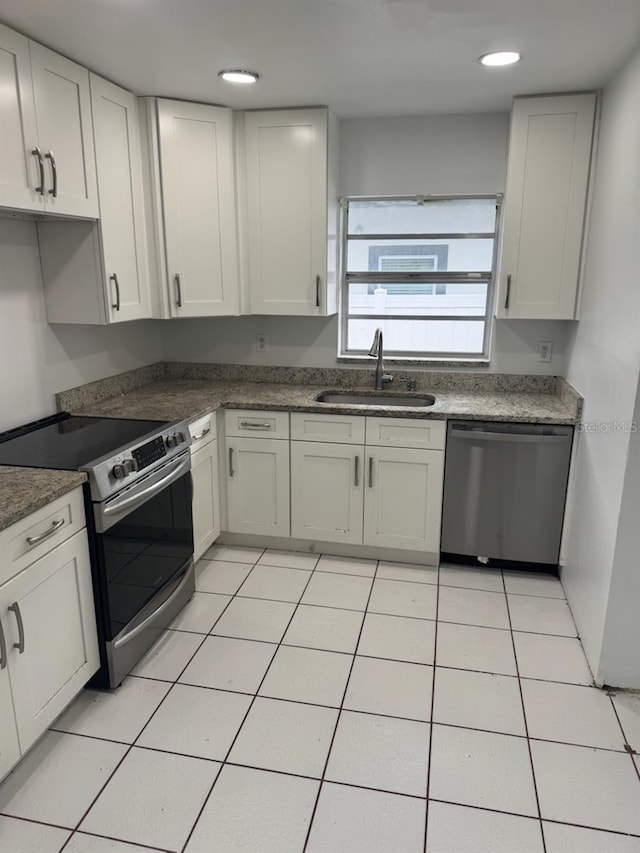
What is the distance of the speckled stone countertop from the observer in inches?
64.3

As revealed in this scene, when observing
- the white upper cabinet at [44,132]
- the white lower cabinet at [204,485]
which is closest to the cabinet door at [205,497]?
Answer: the white lower cabinet at [204,485]

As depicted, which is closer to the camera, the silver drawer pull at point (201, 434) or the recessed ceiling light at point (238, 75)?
the recessed ceiling light at point (238, 75)

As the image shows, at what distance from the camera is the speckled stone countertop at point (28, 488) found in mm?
1633

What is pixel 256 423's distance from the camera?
309 cm

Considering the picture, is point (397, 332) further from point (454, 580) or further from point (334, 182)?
point (454, 580)

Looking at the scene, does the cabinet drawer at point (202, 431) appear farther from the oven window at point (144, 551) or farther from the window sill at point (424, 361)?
the window sill at point (424, 361)

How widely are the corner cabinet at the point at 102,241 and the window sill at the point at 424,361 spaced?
134 centimetres

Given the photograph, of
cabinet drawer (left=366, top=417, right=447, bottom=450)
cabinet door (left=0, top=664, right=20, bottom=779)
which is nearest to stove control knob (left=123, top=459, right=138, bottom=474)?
cabinet door (left=0, top=664, right=20, bottom=779)

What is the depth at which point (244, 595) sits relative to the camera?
2.80 meters

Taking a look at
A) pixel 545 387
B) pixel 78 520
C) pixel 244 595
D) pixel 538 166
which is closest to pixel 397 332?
pixel 545 387

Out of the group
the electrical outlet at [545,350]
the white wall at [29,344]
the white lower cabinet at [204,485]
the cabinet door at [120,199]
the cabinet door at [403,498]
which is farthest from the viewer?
the electrical outlet at [545,350]

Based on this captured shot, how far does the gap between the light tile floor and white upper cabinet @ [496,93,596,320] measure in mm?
Result: 1510

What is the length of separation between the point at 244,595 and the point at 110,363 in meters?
1.43

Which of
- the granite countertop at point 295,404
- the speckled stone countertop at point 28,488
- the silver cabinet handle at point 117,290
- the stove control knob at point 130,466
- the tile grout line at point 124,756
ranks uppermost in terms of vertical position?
the silver cabinet handle at point 117,290
